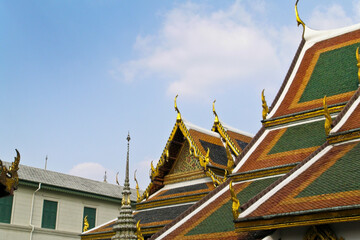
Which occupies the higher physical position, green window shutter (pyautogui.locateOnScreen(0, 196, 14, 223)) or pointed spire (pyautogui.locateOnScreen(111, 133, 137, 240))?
green window shutter (pyautogui.locateOnScreen(0, 196, 14, 223))

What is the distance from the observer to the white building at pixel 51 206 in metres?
21.8

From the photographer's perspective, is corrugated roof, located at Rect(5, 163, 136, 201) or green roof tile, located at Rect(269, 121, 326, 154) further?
corrugated roof, located at Rect(5, 163, 136, 201)

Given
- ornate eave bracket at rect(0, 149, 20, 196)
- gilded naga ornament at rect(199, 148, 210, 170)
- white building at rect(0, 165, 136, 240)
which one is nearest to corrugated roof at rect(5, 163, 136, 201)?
white building at rect(0, 165, 136, 240)

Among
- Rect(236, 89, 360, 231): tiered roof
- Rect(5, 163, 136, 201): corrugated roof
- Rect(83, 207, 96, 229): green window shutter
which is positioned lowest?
Rect(236, 89, 360, 231): tiered roof

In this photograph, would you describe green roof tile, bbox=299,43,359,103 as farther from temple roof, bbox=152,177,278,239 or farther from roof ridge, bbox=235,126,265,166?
temple roof, bbox=152,177,278,239

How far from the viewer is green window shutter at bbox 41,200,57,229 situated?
22.8m

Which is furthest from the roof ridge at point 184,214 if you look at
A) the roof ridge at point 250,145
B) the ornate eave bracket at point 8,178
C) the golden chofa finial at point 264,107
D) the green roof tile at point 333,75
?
the ornate eave bracket at point 8,178

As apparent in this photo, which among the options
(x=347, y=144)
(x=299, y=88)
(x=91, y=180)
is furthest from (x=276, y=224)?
(x=91, y=180)

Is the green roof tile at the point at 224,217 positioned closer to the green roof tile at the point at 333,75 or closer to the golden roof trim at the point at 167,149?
the green roof tile at the point at 333,75

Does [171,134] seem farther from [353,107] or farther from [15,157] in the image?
[15,157]

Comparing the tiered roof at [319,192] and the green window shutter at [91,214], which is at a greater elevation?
the green window shutter at [91,214]

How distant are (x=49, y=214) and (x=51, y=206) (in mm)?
377

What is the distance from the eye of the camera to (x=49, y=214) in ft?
75.8

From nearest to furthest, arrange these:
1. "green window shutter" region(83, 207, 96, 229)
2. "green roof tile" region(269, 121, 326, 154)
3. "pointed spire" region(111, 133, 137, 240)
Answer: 1. "pointed spire" region(111, 133, 137, 240)
2. "green roof tile" region(269, 121, 326, 154)
3. "green window shutter" region(83, 207, 96, 229)
